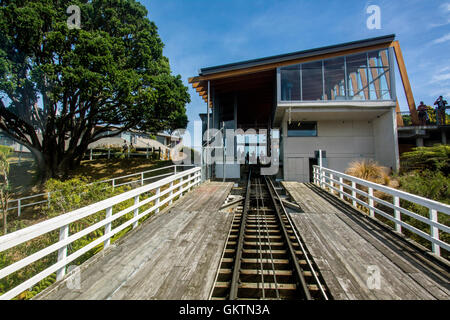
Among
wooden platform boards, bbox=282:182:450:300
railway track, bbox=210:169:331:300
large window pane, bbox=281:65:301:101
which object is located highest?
large window pane, bbox=281:65:301:101

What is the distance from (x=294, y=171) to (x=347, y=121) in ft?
15.3

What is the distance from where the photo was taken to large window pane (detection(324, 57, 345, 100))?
454 inches

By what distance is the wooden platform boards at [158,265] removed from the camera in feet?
7.95

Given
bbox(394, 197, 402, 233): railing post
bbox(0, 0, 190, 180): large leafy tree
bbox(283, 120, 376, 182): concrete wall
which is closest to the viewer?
bbox(394, 197, 402, 233): railing post

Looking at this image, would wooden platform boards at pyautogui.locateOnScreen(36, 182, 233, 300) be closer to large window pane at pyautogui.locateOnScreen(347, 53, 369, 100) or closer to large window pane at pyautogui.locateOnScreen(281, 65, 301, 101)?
large window pane at pyautogui.locateOnScreen(281, 65, 301, 101)

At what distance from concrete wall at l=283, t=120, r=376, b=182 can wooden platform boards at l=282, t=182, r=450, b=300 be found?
27.1ft

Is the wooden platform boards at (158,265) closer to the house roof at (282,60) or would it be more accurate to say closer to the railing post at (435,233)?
the railing post at (435,233)

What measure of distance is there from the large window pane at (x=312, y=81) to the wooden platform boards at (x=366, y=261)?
27.0 feet

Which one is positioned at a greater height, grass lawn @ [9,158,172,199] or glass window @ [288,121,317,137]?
glass window @ [288,121,317,137]

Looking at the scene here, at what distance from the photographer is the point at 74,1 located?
11797 mm

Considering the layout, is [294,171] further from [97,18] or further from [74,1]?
[74,1]

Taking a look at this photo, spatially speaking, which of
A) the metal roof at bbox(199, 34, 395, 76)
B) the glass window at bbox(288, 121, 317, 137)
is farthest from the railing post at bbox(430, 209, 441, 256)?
the metal roof at bbox(199, 34, 395, 76)

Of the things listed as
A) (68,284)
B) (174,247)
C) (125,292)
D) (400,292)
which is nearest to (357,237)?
(400,292)

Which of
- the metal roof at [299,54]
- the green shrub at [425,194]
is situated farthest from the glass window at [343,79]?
the green shrub at [425,194]
